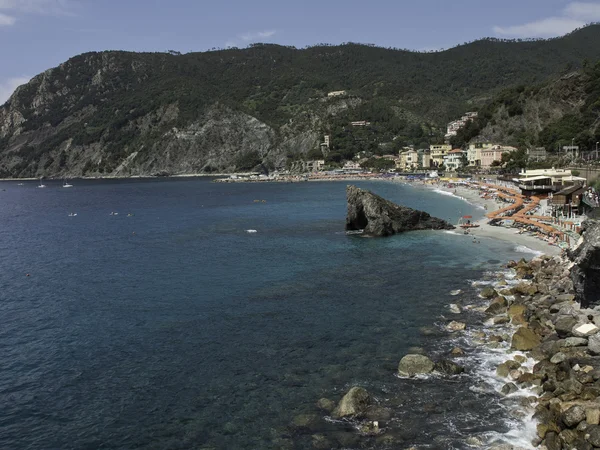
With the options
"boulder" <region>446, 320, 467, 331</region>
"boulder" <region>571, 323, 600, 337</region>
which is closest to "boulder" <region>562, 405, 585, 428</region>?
"boulder" <region>571, 323, 600, 337</region>

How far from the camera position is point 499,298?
2794cm

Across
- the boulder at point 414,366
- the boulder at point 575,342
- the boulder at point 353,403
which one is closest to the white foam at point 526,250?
the boulder at point 575,342

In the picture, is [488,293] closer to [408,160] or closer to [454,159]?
[454,159]

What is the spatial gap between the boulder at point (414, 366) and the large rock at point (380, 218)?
3266 cm

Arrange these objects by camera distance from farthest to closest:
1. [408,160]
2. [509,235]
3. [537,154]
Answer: [408,160] < [537,154] < [509,235]

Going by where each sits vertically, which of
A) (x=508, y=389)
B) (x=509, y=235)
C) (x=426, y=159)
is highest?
(x=426, y=159)

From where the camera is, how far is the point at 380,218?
2092 inches

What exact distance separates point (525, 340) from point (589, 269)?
16.6 ft

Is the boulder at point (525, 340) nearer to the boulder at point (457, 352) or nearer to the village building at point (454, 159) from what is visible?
the boulder at point (457, 352)

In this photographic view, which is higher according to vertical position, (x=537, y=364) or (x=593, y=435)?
(x=593, y=435)

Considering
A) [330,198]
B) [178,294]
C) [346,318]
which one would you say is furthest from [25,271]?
[330,198]

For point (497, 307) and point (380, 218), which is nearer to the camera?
point (497, 307)

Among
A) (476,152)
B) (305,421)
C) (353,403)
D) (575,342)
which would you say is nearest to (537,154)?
(476,152)

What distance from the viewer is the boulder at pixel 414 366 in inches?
789
